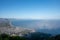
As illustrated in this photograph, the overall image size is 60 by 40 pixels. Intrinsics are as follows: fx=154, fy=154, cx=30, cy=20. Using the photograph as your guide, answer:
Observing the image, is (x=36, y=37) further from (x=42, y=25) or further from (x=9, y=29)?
(x=9, y=29)

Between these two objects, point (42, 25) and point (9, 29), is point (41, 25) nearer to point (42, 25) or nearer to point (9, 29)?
point (42, 25)

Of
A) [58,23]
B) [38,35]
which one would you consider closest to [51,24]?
[58,23]

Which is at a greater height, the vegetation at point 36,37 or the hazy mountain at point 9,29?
the hazy mountain at point 9,29

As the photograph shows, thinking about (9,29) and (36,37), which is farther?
(9,29)

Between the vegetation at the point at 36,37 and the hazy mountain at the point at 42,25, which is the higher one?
the hazy mountain at the point at 42,25

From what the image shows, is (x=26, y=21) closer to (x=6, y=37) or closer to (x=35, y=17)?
(x=35, y=17)

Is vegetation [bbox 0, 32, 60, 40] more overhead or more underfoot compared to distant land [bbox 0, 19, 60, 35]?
more underfoot

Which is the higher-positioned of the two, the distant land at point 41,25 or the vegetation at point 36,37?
the distant land at point 41,25

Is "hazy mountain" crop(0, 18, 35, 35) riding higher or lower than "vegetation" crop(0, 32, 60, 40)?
higher

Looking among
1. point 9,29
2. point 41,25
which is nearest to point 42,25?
point 41,25

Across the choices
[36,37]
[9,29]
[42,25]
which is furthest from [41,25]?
[9,29]

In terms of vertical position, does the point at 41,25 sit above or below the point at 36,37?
above
